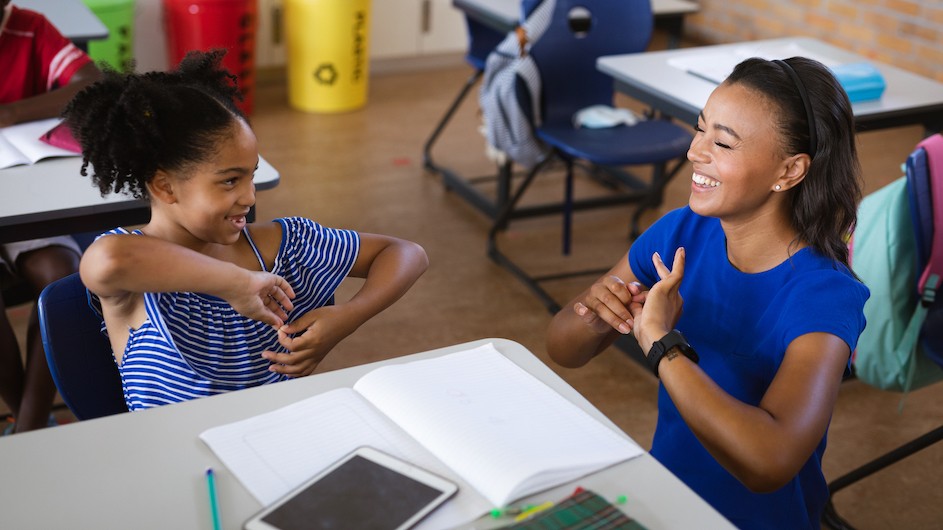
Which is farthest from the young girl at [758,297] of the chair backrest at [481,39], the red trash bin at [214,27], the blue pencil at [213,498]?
the red trash bin at [214,27]

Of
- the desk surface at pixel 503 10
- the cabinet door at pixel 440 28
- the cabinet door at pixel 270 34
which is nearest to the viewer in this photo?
the desk surface at pixel 503 10

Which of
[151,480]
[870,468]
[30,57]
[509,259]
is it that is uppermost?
[30,57]

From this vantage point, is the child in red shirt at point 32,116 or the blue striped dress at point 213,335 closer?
the blue striped dress at point 213,335

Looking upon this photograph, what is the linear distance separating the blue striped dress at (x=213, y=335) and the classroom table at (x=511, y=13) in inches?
77.8

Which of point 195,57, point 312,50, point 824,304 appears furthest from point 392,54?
point 824,304

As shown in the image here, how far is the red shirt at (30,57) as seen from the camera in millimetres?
2320

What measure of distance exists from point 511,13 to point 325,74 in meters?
1.39

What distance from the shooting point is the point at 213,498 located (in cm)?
104

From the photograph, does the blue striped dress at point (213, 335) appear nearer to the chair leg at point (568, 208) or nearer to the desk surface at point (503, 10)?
the chair leg at point (568, 208)

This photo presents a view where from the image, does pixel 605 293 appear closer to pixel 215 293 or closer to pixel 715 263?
pixel 715 263

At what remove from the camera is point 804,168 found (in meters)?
1.35

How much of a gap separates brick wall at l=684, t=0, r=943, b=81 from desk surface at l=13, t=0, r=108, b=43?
3592 mm

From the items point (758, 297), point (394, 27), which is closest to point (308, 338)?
point (758, 297)

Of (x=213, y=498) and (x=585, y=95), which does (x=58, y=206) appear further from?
(x=585, y=95)
